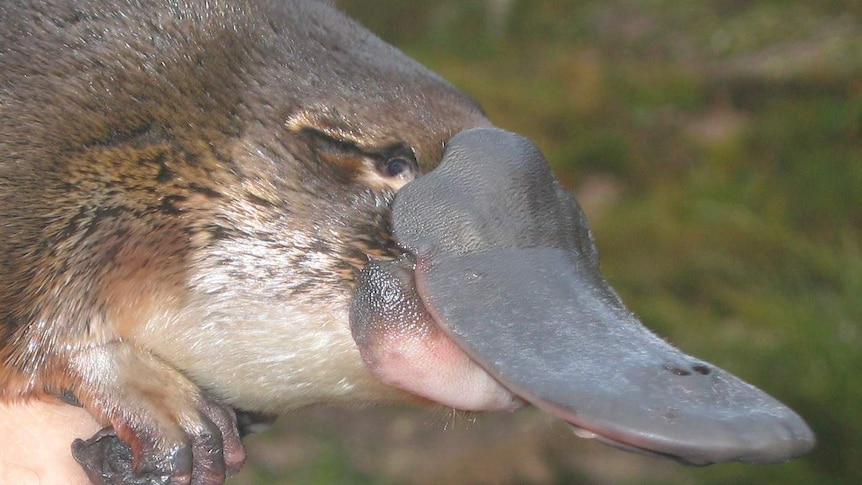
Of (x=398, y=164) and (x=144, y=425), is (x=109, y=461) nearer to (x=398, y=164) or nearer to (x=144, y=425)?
(x=144, y=425)

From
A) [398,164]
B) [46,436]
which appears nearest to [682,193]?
[398,164]

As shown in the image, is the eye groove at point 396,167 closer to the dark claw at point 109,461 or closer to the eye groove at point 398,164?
the eye groove at point 398,164

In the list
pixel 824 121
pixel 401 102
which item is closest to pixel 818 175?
pixel 824 121

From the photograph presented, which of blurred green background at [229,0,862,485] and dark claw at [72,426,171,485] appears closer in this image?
dark claw at [72,426,171,485]

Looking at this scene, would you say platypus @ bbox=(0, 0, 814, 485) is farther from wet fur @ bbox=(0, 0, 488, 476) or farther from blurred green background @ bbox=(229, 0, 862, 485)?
blurred green background @ bbox=(229, 0, 862, 485)

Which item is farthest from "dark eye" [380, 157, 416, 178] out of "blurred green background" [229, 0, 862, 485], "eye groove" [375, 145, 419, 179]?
"blurred green background" [229, 0, 862, 485]

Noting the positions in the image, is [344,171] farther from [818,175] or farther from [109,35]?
[818,175]
